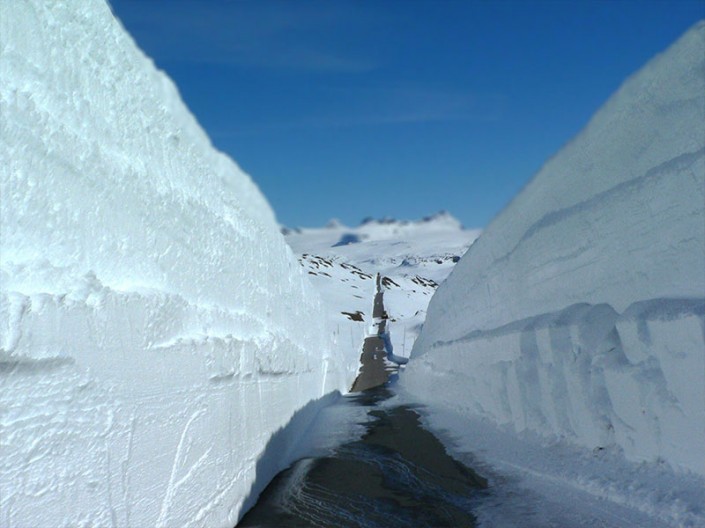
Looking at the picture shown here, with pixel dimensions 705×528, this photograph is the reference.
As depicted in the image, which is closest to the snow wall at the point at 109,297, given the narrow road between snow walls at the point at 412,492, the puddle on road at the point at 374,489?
the puddle on road at the point at 374,489

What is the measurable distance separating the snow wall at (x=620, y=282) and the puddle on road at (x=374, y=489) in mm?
A: 1194

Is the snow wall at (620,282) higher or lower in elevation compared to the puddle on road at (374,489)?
higher

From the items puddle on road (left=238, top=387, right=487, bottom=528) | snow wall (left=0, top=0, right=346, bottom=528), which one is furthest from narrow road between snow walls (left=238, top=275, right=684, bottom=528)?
snow wall (left=0, top=0, right=346, bottom=528)

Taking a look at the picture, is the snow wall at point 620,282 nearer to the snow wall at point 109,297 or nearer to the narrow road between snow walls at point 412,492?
the narrow road between snow walls at point 412,492

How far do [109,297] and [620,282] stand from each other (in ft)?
13.8

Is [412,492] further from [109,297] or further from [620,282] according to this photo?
[109,297]

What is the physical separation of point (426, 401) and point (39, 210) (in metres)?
12.1

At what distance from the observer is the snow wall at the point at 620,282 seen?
478cm

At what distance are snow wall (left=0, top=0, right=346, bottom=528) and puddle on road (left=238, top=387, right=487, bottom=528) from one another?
45cm

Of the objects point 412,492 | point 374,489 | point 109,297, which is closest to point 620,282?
point 412,492

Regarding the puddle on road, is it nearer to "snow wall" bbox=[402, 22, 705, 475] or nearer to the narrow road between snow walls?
the narrow road between snow walls

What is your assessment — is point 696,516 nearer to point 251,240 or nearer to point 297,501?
point 297,501

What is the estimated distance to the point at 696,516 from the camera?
4.08 m

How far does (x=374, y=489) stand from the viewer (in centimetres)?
620
